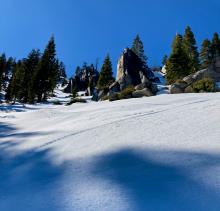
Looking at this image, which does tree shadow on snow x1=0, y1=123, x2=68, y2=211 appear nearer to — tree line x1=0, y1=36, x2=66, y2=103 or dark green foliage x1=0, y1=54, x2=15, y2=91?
tree line x1=0, y1=36, x2=66, y2=103

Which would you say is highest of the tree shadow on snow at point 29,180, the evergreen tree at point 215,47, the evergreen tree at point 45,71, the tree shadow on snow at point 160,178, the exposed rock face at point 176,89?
the evergreen tree at point 215,47

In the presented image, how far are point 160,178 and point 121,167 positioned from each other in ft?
3.18

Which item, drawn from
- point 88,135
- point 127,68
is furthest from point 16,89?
point 88,135

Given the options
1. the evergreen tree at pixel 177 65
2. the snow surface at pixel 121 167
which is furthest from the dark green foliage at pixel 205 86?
the evergreen tree at pixel 177 65

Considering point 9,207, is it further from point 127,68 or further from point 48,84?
point 127,68

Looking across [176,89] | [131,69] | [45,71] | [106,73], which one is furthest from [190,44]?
[176,89]

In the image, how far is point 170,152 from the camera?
602 centimetres

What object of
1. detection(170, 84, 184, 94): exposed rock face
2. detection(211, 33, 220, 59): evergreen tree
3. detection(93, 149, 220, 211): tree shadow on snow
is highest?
detection(211, 33, 220, 59): evergreen tree

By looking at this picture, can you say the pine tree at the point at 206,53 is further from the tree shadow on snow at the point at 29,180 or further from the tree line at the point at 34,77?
the tree shadow on snow at the point at 29,180

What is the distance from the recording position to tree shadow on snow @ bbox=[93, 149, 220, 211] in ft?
13.4

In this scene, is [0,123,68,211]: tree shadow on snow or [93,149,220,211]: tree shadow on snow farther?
[0,123,68,211]: tree shadow on snow

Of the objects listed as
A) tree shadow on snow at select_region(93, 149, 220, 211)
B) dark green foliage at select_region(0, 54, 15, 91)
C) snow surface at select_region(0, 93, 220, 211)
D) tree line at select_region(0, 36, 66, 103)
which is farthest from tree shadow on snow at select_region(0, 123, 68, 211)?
dark green foliage at select_region(0, 54, 15, 91)

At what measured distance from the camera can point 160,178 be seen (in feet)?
16.2

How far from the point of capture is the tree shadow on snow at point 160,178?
4090 millimetres
